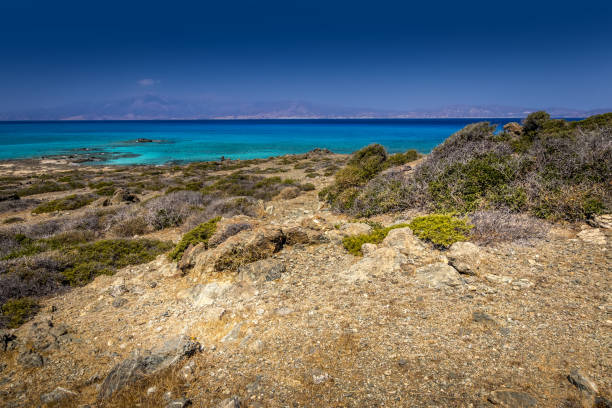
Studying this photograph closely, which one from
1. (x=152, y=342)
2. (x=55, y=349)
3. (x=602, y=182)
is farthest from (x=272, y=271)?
(x=602, y=182)

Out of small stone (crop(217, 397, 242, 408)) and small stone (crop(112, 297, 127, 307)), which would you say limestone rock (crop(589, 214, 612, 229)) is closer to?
small stone (crop(217, 397, 242, 408))

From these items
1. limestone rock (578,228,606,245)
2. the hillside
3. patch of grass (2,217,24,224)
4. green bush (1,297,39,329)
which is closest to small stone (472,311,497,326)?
the hillside

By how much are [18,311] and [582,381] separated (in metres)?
8.45

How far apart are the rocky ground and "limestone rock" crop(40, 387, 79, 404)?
0.06ft

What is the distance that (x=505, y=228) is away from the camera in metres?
6.33

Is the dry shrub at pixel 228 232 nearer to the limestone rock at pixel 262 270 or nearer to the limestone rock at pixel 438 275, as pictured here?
the limestone rock at pixel 262 270

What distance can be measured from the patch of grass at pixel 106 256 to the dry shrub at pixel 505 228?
320 inches

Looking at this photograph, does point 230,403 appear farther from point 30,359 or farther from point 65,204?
point 65,204

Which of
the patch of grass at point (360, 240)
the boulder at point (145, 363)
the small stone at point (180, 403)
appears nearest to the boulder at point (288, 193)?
the patch of grass at point (360, 240)

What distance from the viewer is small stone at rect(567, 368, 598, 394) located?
9.25ft

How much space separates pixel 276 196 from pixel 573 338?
1265 cm

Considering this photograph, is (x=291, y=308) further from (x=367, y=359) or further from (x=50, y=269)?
(x=50, y=269)

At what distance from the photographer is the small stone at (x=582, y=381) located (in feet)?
9.25

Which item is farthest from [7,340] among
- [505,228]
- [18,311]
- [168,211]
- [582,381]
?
[505,228]
